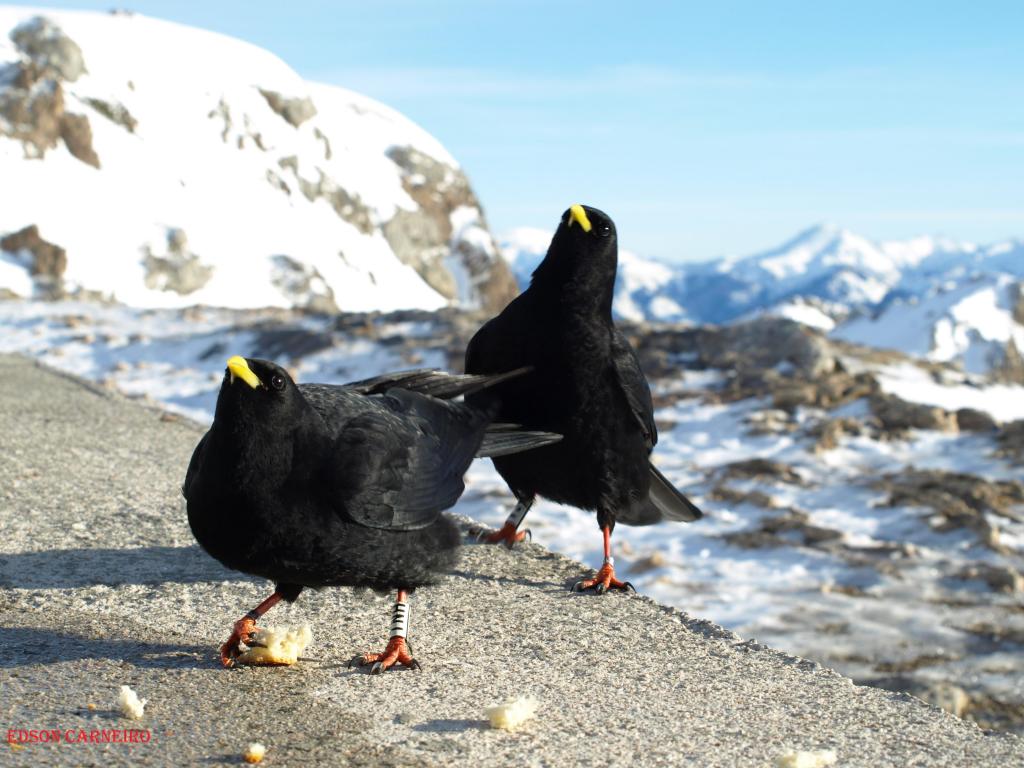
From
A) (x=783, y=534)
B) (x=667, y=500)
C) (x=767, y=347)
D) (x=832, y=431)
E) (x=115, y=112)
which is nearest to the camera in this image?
(x=667, y=500)

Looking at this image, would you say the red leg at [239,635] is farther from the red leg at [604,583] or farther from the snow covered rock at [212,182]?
the snow covered rock at [212,182]

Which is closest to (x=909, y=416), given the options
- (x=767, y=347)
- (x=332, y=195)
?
(x=767, y=347)

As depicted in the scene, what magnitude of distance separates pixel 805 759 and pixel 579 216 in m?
2.89

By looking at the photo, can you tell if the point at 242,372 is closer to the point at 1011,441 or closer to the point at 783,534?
the point at 783,534

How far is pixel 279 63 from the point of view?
260 feet

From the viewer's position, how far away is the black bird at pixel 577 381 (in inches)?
201

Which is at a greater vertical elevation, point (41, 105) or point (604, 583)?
point (41, 105)

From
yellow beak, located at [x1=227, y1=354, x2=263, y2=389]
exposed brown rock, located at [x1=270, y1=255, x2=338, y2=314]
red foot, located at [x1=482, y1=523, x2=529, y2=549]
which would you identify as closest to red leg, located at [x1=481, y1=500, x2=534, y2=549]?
red foot, located at [x1=482, y1=523, x2=529, y2=549]

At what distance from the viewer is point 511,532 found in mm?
5863

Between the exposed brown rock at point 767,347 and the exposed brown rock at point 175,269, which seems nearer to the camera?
the exposed brown rock at point 767,347

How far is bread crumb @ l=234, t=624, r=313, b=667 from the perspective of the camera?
3.90 m

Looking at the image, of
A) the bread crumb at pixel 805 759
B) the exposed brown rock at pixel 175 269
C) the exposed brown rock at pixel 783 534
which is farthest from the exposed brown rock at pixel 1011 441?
the exposed brown rock at pixel 175 269

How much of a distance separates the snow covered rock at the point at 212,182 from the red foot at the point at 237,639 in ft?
154

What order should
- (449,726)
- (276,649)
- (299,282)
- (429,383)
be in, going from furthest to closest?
1. (299,282)
2. (429,383)
3. (276,649)
4. (449,726)
